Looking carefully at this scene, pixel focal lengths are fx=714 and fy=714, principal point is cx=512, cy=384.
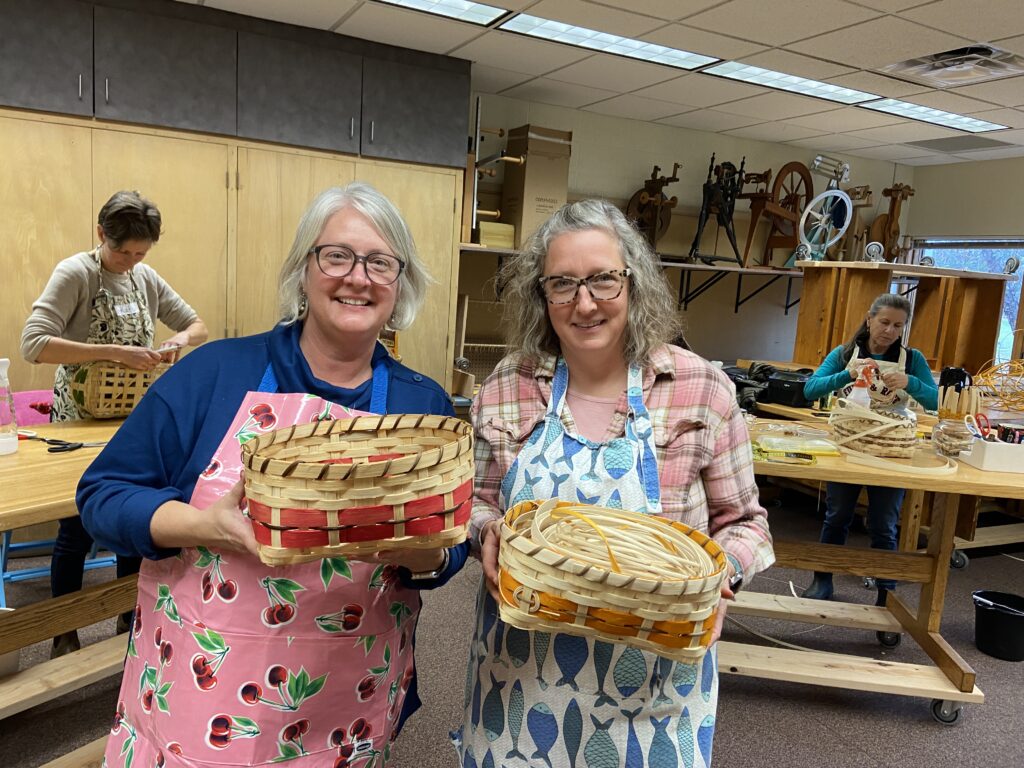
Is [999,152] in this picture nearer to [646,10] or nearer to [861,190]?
[861,190]

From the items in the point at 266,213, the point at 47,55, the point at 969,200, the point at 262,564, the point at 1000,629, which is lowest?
the point at 1000,629

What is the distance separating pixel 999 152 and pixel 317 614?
7250 mm

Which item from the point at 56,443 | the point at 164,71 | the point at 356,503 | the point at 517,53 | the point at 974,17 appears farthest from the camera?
the point at 517,53

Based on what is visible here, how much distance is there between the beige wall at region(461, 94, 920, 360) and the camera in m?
5.40

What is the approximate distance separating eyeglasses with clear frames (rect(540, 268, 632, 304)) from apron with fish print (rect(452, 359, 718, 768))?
0.18m

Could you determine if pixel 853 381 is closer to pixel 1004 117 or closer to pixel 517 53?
pixel 517 53

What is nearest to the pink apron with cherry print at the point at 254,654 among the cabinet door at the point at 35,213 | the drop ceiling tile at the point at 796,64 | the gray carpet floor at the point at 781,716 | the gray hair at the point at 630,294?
the gray hair at the point at 630,294

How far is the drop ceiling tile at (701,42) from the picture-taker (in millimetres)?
3666

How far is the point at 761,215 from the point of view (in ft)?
19.8

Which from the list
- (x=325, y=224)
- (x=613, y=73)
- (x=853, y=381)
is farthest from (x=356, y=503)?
(x=613, y=73)

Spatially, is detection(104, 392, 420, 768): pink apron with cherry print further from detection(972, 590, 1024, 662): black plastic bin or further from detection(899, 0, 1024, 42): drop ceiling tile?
detection(899, 0, 1024, 42): drop ceiling tile

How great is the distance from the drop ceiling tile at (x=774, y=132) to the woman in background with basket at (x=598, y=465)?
499 centimetres

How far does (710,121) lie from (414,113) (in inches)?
103

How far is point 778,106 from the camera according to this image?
505cm
